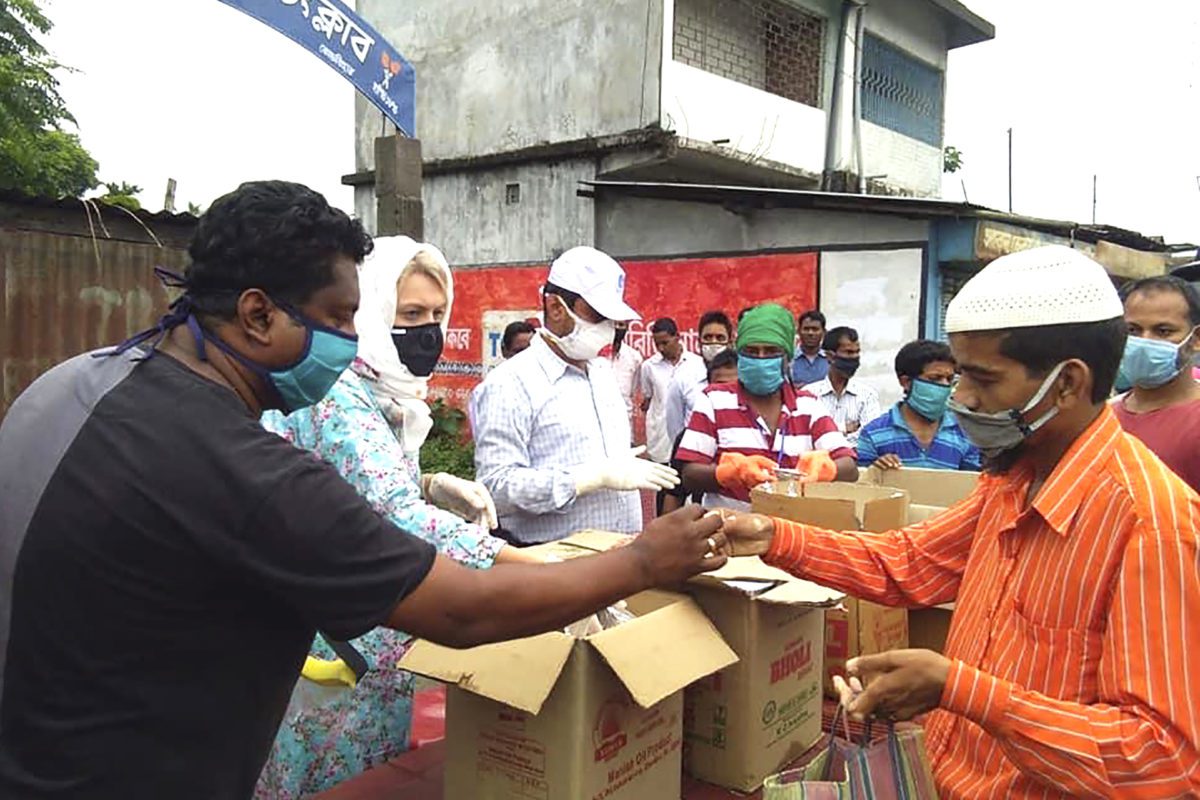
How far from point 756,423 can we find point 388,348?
1930 mm

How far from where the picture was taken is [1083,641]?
1344 mm

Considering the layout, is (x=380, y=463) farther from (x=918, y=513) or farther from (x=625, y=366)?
(x=625, y=366)

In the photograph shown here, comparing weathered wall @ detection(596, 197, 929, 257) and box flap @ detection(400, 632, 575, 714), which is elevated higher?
weathered wall @ detection(596, 197, 929, 257)

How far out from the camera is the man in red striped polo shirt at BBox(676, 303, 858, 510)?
142 inches

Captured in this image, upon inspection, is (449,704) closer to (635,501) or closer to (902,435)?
(635,501)

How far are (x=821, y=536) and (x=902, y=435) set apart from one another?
80.0 inches

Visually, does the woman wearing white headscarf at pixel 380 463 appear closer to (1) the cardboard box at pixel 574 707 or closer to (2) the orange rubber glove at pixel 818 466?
(1) the cardboard box at pixel 574 707

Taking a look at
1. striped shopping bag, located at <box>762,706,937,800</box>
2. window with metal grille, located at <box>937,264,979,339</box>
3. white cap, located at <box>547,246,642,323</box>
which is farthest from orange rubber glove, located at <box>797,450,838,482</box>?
window with metal grille, located at <box>937,264,979,339</box>

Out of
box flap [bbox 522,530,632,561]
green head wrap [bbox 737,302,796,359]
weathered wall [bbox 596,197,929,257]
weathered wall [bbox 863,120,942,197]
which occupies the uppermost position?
weathered wall [bbox 863,120,942,197]

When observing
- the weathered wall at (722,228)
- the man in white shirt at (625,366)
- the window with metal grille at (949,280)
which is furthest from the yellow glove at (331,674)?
the weathered wall at (722,228)

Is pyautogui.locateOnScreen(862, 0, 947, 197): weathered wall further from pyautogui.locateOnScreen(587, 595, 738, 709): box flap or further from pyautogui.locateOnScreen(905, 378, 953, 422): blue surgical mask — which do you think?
pyautogui.locateOnScreen(587, 595, 738, 709): box flap

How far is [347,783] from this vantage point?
6.08 ft

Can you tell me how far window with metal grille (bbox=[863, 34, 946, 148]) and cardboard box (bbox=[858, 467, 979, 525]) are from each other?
11.1 m

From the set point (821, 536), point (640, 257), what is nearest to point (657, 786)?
point (821, 536)
